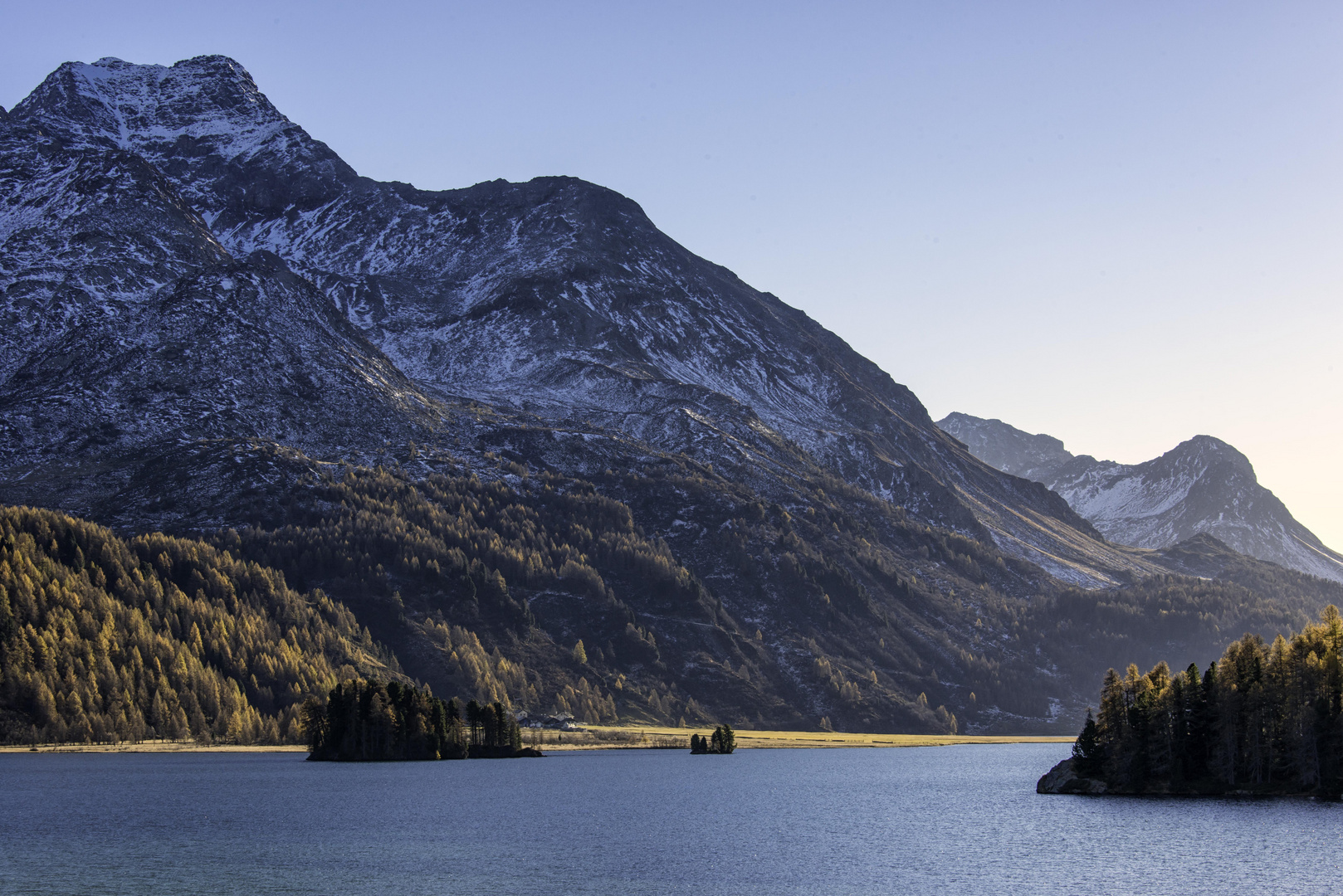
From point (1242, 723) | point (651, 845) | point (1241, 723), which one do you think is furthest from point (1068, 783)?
point (651, 845)

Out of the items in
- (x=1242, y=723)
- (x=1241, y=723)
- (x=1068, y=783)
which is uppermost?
(x=1242, y=723)

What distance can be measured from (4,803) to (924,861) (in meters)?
122

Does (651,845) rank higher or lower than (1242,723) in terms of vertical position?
lower

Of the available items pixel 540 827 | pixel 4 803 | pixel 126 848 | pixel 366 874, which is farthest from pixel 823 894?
pixel 4 803

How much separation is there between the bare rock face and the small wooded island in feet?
25.0

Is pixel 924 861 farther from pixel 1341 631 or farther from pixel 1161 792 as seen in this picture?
pixel 1341 631

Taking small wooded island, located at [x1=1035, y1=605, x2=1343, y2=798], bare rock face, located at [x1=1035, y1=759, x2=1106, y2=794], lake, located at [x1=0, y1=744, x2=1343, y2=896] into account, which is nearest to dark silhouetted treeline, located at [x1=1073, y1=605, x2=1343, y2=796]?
small wooded island, located at [x1=1035, y1=605, x2=1343, y2=798]

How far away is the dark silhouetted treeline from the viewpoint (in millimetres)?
149125

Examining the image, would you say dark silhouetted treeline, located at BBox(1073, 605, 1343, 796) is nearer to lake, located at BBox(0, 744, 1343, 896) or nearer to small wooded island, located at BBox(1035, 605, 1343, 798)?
small wooded island, located at BBox(1035, 605, 1343, 798)

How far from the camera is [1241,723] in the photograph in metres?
157

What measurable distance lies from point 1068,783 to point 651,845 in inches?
3391

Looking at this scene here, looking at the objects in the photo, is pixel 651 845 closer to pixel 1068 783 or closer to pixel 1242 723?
pixel 1242 723

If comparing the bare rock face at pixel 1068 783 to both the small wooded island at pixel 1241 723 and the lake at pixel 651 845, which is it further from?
the small wooded island at pixel 1241 723

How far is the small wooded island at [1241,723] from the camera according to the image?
14912 cm
